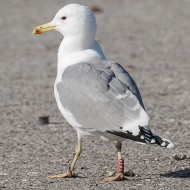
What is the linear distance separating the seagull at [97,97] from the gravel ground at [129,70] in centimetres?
41

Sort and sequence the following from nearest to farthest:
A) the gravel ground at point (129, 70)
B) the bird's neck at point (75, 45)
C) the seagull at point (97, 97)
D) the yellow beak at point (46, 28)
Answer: the seagull at point (97, 97) < the gravel ground at point (129, 70) < the bird's neck at point (75, 45) < the yellow beak at point (46, 28)

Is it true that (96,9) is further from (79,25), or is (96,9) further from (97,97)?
(97,97)

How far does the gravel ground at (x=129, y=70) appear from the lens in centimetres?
678

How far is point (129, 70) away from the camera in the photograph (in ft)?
40.8

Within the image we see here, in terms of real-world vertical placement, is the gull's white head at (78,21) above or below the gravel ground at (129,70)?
above

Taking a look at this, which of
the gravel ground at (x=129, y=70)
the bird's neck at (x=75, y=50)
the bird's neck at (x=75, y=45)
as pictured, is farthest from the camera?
the bird's neck at (x=75, y=45)

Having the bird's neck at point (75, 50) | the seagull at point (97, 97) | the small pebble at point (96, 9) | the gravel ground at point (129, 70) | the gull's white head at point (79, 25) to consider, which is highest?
the gull's white head at point (79, 25)

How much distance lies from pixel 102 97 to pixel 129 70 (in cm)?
609

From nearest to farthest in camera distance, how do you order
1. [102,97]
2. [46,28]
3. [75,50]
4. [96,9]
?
[102,97] < [75,50] < [46,28] < [96,9]

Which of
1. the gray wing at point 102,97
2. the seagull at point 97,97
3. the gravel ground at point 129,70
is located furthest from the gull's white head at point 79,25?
the gravel ground at point 129,70

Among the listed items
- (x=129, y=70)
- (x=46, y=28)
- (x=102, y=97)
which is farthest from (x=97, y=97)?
(x=129, y=70)

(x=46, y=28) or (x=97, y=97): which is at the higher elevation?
(x=46, y=28)

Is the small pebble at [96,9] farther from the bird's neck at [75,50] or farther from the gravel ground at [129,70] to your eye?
the bird's neck at [75,50]

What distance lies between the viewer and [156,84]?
11438 mm
